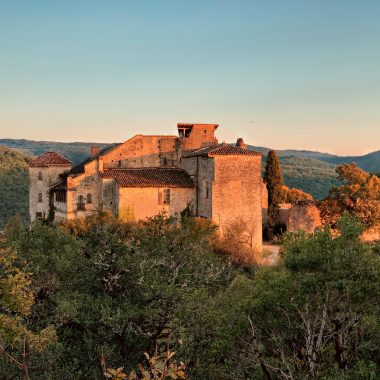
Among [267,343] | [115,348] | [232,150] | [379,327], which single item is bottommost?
[115,348]

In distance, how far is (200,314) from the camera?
20.1 meters

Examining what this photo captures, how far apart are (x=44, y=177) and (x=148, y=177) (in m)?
11.4

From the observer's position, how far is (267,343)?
→ 55.1ft

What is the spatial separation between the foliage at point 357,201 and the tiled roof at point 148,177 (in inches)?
593

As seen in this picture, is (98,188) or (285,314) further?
(98,188)

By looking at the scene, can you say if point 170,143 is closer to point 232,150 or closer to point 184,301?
point 232,150

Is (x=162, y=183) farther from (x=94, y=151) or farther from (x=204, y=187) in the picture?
(x=94, y=151)

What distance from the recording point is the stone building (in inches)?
1741

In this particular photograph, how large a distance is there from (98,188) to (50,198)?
20.2 feet

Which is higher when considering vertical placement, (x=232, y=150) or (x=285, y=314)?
(x=232, y=150)

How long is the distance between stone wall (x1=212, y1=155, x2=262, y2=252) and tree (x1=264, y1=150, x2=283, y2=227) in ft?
27.0

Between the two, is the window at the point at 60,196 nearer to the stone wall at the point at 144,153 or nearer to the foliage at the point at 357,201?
the stone wall at the point at 144,153

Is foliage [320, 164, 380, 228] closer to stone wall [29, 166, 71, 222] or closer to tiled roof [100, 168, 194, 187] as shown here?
tiled roof [100, 168, 194, 187]

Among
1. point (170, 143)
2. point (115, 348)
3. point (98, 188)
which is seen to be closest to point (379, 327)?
point (115, 348)
